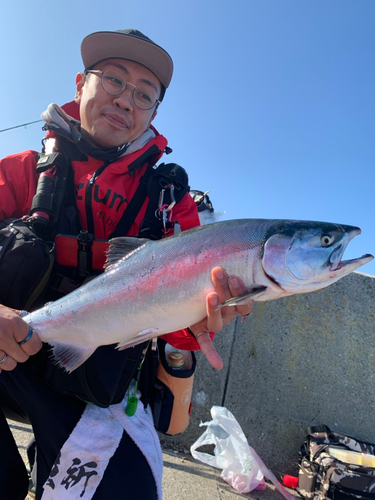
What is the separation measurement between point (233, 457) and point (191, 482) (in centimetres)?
54

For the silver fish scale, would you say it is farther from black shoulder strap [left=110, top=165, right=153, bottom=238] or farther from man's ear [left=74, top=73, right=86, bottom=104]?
man's ear [left=74, top=73, right=86, bottom=104]

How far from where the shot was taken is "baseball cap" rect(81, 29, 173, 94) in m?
2.77

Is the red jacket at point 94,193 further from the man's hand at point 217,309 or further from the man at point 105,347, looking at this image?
the man's hand at point 217,309

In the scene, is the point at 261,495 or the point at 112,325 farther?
the point at 261,495

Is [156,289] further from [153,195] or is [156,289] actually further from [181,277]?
[153,195]

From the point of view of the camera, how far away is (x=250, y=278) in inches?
74.6

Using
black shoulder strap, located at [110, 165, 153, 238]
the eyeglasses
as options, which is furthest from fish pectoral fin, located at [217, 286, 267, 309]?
the eyeglasses

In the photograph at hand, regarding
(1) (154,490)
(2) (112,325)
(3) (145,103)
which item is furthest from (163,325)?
(3) (145,103)

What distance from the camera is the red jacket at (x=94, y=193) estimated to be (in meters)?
2.60

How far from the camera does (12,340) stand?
75.4 inches

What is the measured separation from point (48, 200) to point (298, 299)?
3.54 m

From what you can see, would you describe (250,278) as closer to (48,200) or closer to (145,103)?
(48,200)

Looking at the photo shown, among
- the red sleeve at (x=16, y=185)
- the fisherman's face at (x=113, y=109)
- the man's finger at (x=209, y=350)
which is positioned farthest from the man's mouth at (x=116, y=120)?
the man's finger at (x=209, y=350)

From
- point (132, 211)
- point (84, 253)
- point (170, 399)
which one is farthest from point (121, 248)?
point (170, 399)
